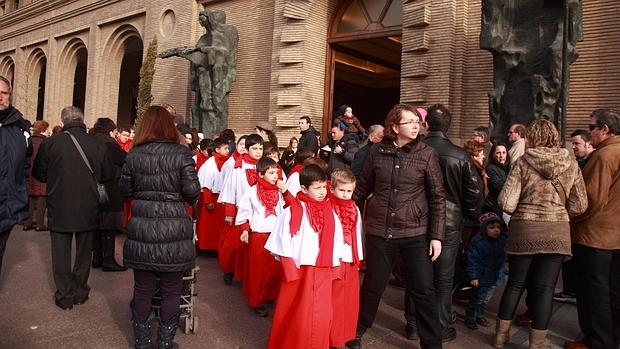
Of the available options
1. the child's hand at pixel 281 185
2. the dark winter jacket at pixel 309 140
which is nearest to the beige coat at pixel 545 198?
the child's hand at pixel 281 185

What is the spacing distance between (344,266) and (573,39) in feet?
18.0

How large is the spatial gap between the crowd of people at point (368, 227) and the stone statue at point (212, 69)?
335 inches

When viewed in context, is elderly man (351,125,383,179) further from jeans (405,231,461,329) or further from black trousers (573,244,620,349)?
black trousers (573,244,620,349)

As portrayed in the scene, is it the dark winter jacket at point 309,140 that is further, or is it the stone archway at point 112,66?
the stone archway at point 112,66

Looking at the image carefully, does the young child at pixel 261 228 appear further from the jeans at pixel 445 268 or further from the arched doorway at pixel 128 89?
the arched doorway at pixel 128 89

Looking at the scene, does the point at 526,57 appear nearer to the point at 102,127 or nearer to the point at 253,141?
the point at 253,141

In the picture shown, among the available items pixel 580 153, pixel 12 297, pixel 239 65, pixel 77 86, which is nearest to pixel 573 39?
pixel 580 153

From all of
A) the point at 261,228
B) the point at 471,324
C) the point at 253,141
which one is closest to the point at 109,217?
the point at 253,141

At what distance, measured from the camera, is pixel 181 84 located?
1551 centimetres

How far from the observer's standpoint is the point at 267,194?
203 inches

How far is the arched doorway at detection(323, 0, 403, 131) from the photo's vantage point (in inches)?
476

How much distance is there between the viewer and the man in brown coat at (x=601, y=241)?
4215 millimetres

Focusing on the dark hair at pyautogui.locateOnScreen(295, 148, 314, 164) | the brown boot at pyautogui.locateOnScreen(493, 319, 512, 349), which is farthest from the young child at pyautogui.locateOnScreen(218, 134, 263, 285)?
the brown boot at pyautogui.locateOnScreen(493, 319, 512, 349)

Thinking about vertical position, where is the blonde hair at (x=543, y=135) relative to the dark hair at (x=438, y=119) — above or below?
below
